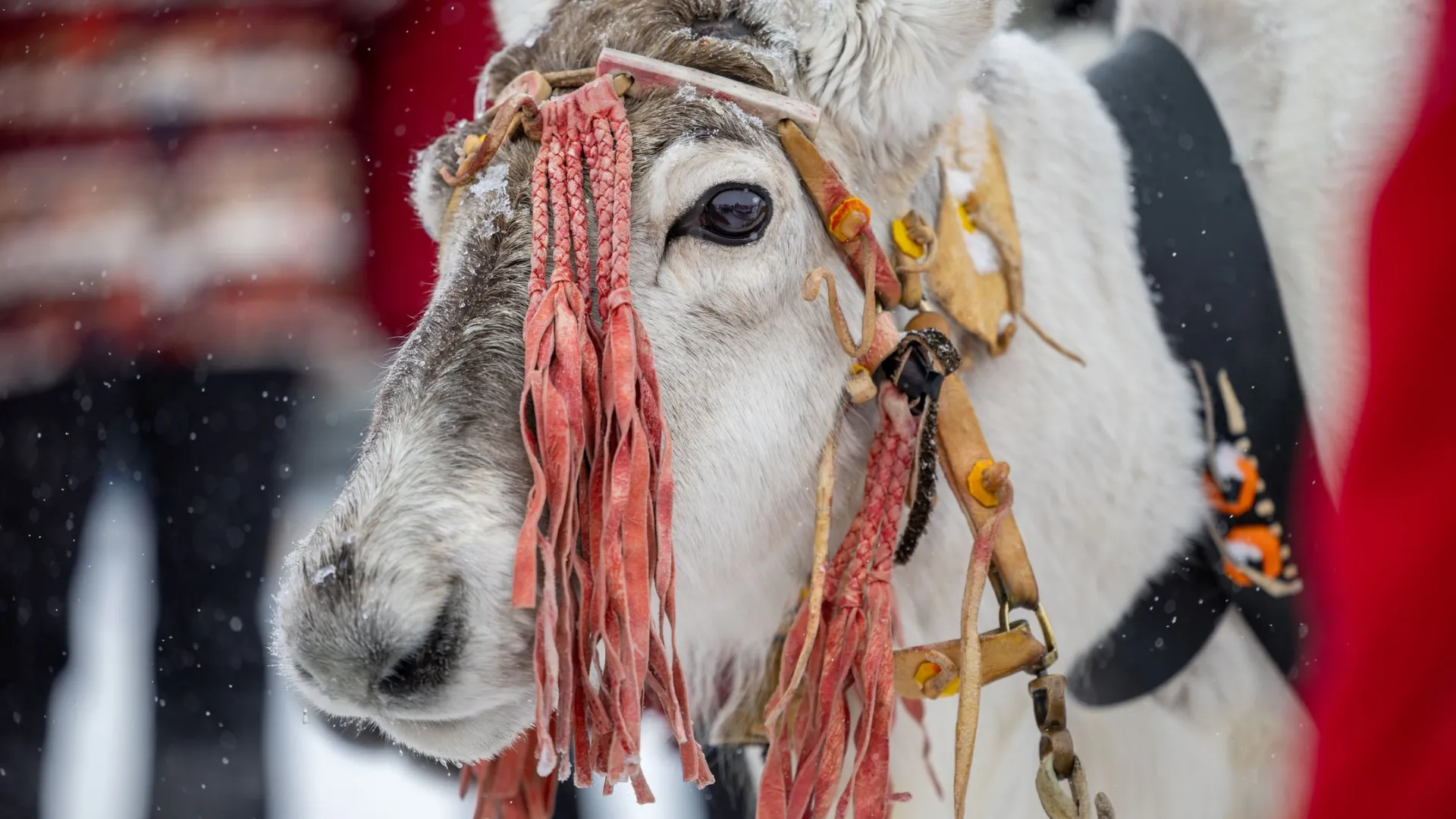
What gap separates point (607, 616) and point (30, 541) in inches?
104

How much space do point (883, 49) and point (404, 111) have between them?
198 centimetres

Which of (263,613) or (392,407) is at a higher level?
(392,407)

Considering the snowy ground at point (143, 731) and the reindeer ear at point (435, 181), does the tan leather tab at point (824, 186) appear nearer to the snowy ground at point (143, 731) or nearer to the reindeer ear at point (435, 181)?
the reindeer ear at point (435, 181)

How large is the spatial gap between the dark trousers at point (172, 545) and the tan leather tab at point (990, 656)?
2401 mm

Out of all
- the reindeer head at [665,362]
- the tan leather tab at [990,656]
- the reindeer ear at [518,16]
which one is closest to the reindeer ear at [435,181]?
the reindeer head at [665,362]

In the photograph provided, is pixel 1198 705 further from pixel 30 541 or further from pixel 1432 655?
pixel 30 541

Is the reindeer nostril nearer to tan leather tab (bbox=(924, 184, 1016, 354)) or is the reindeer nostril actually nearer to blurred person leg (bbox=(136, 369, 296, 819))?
tan leather tab (bbox=(924, 184, 1016, 354))

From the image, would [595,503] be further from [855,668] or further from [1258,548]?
[1258,548]

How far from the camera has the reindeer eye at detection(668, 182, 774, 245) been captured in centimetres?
134

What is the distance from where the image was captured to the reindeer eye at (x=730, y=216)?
1.34 m

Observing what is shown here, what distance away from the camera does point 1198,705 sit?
6.37 ft

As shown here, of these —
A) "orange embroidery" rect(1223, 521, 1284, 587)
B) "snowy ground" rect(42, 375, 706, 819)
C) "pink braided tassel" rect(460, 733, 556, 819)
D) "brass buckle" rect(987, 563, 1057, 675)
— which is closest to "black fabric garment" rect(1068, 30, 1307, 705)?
"orange embroidery" rect(1223, 521, 1284, 587)

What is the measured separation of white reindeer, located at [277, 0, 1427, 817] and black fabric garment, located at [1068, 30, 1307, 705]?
1.5 inches

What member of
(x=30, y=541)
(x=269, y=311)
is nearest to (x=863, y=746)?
(x=269, y=311)
